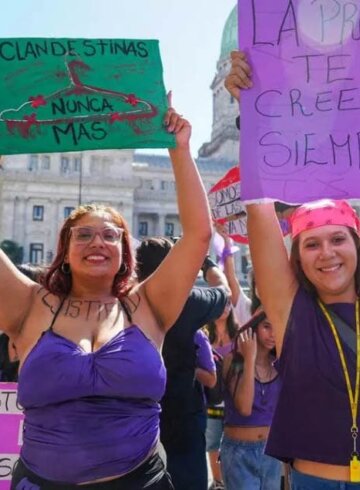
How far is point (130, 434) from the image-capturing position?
2.03 metres

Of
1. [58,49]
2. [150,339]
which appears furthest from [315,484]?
[58,49]

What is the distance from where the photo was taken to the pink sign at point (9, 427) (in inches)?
128

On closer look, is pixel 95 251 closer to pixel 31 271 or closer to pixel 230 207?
pixel 31 271

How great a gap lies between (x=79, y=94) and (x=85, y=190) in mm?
56713

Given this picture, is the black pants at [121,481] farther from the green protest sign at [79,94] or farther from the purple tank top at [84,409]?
the green protest sign at [79,94]

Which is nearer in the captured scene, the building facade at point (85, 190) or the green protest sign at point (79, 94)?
the green protest sign at point (79, 94)

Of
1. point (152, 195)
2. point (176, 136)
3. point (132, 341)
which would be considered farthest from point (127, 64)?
point (152, 195)

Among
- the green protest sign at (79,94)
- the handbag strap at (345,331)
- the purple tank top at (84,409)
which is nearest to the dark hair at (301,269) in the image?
the handbag strap at (345,331)

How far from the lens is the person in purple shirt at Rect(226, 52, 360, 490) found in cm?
194

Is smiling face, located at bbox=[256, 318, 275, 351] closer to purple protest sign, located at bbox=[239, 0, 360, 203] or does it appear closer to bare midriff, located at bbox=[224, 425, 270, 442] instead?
bare midriff, located at bbox=[224, 425, 270, 442]

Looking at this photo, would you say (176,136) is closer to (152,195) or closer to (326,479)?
(326,479)

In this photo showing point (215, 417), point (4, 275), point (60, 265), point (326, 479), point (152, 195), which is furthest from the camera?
point (152, 195)

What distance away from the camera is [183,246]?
2352 millimetres

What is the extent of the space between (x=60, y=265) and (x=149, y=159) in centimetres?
6395
